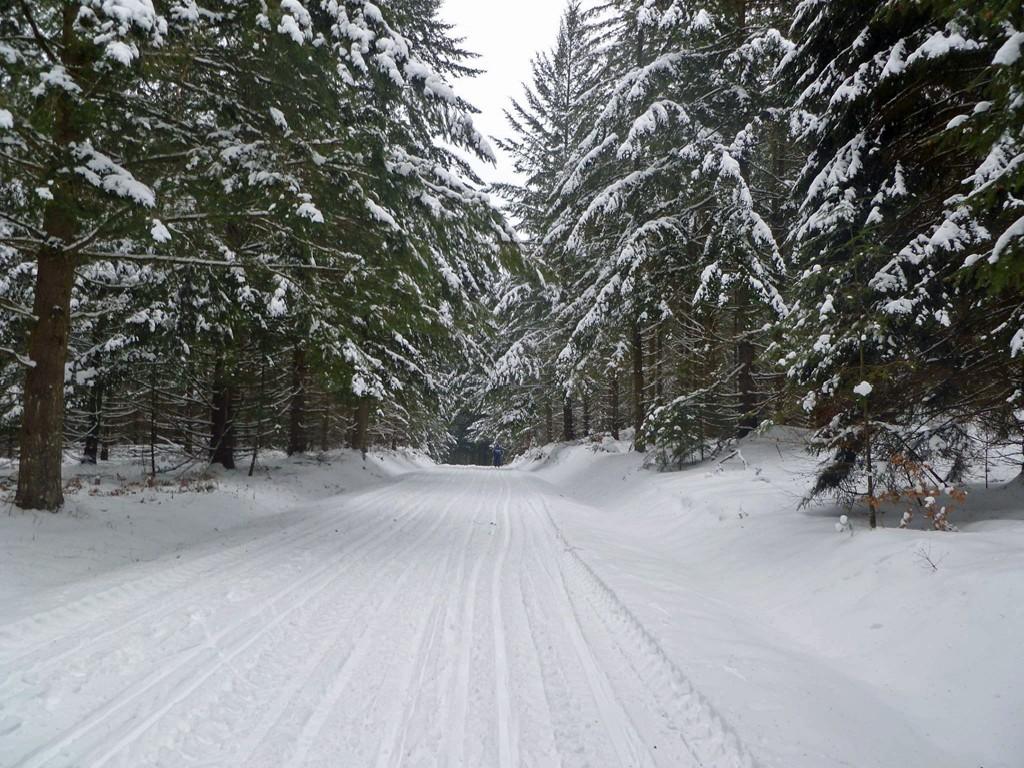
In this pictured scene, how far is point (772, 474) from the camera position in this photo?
31.3 ft

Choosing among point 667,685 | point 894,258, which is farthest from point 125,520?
point 894,258

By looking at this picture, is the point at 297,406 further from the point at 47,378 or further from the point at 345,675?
the point at 345,675

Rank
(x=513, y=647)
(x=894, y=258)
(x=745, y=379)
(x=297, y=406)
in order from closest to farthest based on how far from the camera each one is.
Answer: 1. (x=513, y=647)
2. (x=894, y=258)
3. (x=745, y=379)
4. (x=297, y=406)

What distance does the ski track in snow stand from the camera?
8.81ft

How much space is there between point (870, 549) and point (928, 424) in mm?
2127

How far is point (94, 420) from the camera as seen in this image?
1220cm

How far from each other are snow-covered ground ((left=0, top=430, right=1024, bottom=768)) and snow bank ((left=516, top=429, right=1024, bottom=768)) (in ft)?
0.06

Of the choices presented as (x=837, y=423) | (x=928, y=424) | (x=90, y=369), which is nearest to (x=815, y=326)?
(x=837, y=423)

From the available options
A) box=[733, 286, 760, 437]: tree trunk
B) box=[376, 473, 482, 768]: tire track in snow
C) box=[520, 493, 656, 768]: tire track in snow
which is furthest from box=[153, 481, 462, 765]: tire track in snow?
box=[733, 286, 760, 437]: tree trunk

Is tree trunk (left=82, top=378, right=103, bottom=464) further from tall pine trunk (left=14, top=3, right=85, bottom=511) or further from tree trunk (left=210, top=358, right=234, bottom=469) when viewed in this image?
tall pine trunk (left=14, top=3, right=85, bottom=511)

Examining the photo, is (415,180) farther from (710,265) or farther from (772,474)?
(772,474)

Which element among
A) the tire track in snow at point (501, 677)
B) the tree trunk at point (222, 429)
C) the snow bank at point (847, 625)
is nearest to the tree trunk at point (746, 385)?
the snow bank at point (847, 625)

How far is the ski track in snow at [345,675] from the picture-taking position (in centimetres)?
269

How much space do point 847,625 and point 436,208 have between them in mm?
Answer: 6303
